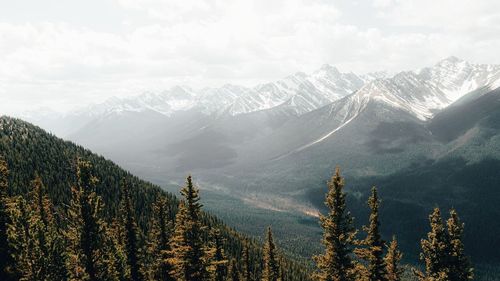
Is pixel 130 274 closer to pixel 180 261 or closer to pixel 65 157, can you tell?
pixel 180 261

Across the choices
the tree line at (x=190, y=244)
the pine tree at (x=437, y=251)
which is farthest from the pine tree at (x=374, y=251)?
the pine tree at (x=437, y=251)

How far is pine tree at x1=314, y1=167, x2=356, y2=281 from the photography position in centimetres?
3675

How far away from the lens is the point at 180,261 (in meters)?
38.2

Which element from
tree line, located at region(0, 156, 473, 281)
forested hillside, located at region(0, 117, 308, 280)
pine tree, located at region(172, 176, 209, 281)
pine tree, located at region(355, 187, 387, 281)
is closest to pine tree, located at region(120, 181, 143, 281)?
tree line, located at region(0, 156, 473, 281)

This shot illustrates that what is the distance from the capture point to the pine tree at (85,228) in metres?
40.2

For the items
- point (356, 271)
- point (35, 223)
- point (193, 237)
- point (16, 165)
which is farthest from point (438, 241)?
point (16, 165)

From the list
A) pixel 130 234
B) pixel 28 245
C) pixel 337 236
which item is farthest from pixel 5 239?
pixel 337 236

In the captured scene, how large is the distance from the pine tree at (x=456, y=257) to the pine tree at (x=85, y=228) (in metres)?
33.3

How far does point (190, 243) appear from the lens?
39062 mm

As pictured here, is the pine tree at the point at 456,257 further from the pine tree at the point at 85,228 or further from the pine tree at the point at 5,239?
the pine tree at the point at 5,239

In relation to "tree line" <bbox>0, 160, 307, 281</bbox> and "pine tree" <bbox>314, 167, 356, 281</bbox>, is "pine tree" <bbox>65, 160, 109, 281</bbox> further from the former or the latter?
"pine tree" <bbox>314, 167, 356, 281</bbox>

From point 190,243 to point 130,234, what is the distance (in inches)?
764

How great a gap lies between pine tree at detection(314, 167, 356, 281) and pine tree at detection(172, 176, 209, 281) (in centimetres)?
1095

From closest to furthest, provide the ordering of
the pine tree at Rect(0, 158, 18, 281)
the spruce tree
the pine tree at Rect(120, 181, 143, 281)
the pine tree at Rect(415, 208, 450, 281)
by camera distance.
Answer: the pine tree at Rect(415, 208, 450, 281), the spruce tree, the pine tree at Rect(0, 158, 18, 281), the pine tree at Rect(120, 181, 143, 281)
